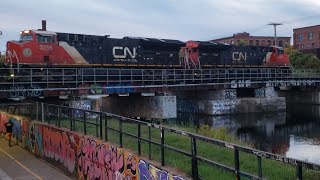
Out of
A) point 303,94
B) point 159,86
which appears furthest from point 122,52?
point 303,94

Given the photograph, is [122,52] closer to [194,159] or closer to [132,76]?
[132,76]

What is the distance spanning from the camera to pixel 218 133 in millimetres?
20875

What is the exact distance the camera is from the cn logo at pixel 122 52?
33.9 metres

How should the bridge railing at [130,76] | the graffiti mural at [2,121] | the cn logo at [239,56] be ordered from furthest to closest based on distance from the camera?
1. the cn logo at [239,56]
2. the bridge railing at [130,76]
3. the graffiti mural at [2,121]

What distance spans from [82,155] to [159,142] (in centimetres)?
357

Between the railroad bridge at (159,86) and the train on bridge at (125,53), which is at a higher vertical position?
the train on bridge at (125,53)

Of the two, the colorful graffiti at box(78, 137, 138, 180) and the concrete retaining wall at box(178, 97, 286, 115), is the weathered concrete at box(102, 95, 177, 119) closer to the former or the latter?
the concrete retaining wall at box(178, 97, 286, 115)

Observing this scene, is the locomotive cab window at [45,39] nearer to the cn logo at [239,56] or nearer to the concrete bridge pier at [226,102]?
the concrete bridge pier at [226,102]

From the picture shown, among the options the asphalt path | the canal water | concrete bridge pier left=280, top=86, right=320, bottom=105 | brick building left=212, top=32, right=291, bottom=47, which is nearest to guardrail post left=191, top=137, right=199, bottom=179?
the asphalt path

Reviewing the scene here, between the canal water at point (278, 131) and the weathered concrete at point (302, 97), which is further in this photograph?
the weathered concrete at point (302, 97)

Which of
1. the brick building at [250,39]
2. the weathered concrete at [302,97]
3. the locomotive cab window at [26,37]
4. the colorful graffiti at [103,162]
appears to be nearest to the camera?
the colorful graffiti at [103,162]

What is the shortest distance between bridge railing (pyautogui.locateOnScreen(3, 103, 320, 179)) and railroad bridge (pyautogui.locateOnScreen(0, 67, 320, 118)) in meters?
9.14

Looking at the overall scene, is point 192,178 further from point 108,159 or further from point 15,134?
point 15,134

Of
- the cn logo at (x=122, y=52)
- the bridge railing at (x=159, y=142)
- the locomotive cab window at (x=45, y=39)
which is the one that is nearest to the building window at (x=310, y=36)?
the cn logo at (x=122, y=52)
